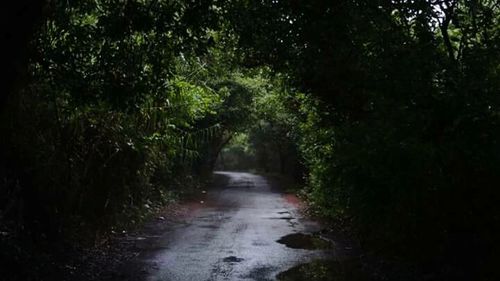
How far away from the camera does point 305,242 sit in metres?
12.4

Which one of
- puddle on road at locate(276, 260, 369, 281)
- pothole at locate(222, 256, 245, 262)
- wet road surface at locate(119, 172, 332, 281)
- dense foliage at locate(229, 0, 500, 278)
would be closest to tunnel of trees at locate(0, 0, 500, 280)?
dense foliage at locate(229, 0, 500, 278)

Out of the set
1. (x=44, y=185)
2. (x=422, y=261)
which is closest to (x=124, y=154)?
(x=44, y=185)

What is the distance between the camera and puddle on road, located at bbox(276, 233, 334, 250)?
1184 cm

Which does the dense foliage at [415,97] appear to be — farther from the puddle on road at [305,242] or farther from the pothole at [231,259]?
the puddle on road at [305,242]

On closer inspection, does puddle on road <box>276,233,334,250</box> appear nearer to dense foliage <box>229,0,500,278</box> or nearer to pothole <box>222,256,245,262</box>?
pothole <box>222,256,245,262</box>

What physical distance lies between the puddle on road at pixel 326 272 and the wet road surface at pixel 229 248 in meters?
0.21

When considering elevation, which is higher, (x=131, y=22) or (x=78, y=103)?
(x=131, y=22)

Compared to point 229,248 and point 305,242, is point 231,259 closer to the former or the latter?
point 229,248

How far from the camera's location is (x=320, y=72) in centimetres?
854

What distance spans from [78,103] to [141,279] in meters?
2.85

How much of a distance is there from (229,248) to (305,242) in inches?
77.2

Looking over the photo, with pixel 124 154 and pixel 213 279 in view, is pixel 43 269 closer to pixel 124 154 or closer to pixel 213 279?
pixel 213 279

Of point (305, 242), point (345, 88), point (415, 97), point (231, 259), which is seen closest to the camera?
point (415, 97)

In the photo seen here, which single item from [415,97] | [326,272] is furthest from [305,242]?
[415,97]
